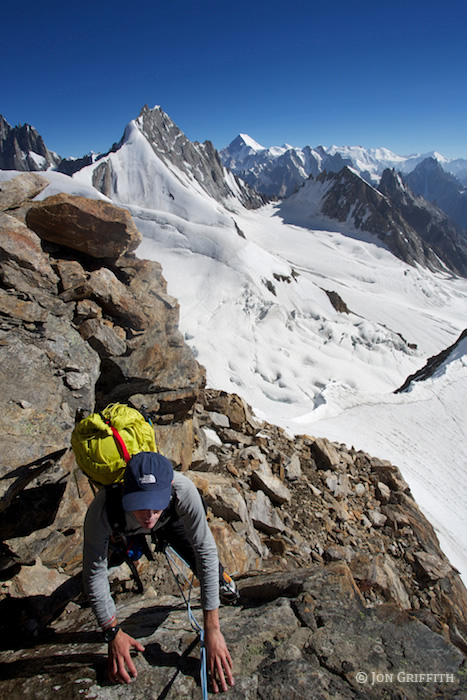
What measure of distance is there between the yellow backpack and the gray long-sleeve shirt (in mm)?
151

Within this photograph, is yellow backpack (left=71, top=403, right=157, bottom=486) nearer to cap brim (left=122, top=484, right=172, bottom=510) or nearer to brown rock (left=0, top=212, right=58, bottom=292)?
cap brim (left=122, top=484, right=172, bottom=510)

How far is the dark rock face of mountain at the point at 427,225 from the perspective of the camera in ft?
387

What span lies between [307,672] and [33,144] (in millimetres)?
155333

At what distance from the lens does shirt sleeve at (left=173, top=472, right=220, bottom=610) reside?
248 centimetres

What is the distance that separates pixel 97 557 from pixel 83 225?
5.90 m

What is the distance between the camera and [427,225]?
12925cm

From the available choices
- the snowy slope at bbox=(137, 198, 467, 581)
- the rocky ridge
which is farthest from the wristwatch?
the snowy slope at bbox=(137, 198, 467, 581)

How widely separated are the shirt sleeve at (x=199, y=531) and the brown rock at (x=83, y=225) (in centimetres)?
567

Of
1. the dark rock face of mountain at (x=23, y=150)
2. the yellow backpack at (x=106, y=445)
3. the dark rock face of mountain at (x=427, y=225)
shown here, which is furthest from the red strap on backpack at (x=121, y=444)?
the dark rock face of mountain at (x=23, y=150)

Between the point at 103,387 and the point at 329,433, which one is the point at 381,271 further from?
the point at 103,387

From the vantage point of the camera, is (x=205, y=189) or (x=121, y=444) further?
(x=205, y=189)

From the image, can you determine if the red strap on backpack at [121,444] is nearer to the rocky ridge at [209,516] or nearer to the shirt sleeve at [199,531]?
the shirt sleeve at [199,531]

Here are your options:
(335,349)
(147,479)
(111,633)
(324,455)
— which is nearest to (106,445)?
(147,479)

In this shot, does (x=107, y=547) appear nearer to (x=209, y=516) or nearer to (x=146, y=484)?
(x=146, y=484)
